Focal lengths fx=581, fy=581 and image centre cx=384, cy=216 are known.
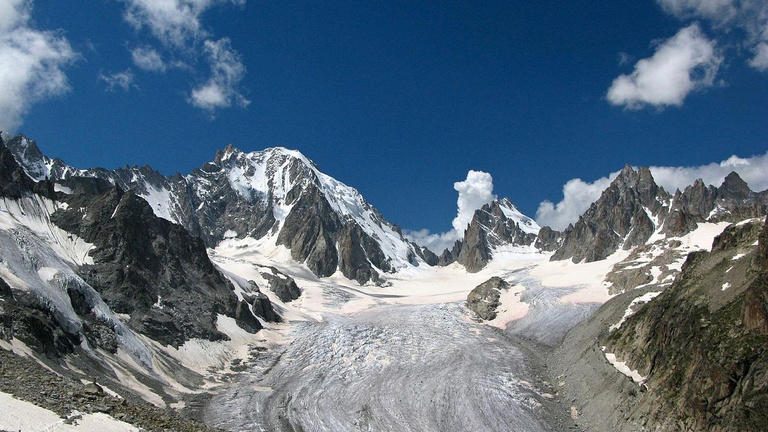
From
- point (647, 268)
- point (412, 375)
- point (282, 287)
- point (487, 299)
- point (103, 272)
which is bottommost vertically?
point (412, 375)

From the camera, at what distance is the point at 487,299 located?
318 feet

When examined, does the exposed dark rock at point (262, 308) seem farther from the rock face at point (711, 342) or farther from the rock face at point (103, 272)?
the rock face at point (711, 342)

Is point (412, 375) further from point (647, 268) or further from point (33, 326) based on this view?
point (647, 268)

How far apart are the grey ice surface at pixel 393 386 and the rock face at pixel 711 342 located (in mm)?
9167

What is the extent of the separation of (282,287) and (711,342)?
10027 cm

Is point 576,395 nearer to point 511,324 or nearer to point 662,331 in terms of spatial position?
point 662,331

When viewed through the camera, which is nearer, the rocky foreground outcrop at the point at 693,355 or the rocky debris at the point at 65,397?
the rocky debris at the point at 65,397

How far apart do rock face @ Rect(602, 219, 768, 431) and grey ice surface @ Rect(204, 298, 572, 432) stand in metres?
9.17

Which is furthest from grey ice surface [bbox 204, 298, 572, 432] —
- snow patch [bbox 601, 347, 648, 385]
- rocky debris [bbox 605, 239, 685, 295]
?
rocky debris [bbox 605, 239, 685, 295]

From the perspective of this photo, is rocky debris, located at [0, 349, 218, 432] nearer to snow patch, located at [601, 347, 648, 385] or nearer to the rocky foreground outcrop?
the rocky foreground outcrop

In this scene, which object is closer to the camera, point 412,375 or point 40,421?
point 40,421

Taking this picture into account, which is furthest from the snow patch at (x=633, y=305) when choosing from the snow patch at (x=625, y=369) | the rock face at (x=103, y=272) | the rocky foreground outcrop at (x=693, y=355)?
the rock face at (x=103, y=272)

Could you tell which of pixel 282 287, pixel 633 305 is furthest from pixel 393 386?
pixel 282 287

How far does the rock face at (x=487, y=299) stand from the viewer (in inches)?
3671
